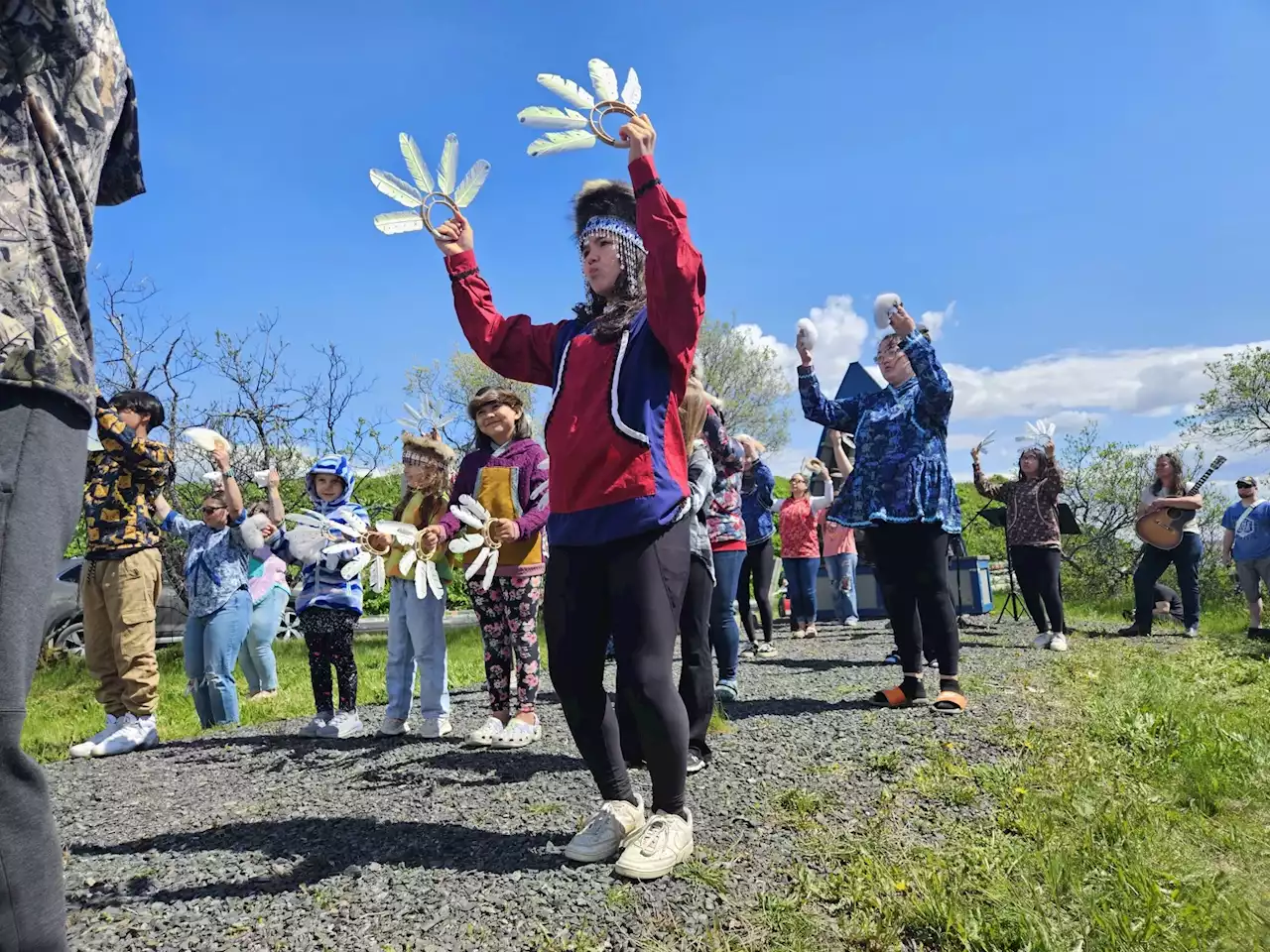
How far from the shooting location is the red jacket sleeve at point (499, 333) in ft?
9.93

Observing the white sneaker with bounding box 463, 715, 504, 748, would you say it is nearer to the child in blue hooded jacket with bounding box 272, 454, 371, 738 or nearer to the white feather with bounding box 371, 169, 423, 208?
the child in blue hooded jacket with bounding box 272, 454, 371, 738

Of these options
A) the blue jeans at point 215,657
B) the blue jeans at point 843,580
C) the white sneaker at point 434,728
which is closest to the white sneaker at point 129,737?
the blue jeans at point 215,657

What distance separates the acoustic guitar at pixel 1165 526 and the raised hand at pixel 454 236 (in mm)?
9417

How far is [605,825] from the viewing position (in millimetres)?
2693

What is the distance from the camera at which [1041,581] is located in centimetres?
838

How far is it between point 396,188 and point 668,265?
117cm

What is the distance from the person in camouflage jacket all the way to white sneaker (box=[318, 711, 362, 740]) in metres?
3.56

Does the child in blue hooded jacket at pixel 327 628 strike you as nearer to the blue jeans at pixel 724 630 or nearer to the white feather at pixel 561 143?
the blue jeans at pixel 724 630

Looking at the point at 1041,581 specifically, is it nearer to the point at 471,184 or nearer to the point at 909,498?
the point at 909,498

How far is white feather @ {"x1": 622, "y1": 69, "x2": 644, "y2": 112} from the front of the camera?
8.50 ft

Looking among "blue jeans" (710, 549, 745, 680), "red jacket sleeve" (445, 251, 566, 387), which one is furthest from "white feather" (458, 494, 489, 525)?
"blue jeans" (710, 549, 745, 680)

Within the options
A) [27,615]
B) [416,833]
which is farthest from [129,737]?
[27,615]

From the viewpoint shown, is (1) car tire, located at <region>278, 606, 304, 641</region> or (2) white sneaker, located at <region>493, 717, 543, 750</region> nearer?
(2) white sneaker, located at <region>493, 717, 543, 750</region>

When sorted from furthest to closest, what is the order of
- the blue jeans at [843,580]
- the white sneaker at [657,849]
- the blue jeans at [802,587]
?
the blue jeans at [843,580] → the blue jeans at [802,587] → the white sneaker at [657,849]
